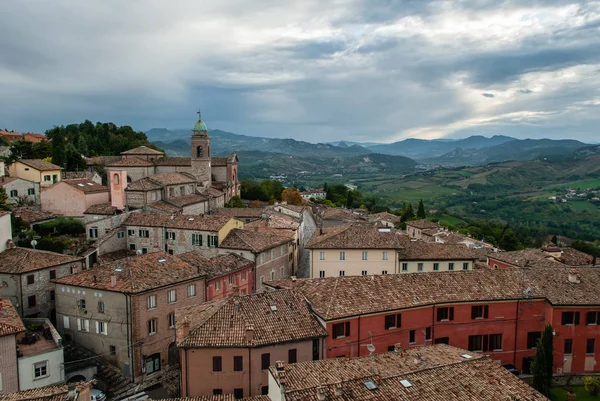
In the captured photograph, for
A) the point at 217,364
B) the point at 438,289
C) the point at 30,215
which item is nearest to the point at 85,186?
the point at 30,215

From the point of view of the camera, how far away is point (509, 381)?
74.2 feet

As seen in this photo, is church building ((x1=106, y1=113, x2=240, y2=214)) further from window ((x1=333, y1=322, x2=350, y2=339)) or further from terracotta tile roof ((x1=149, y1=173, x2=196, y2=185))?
window ((x1=333, y1=322, x2=350, y2=339))

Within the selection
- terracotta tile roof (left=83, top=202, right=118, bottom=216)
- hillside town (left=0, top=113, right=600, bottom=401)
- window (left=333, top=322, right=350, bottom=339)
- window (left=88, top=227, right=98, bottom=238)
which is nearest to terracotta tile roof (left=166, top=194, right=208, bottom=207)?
terracotta tile roof (left=83, top=202, right=118, bottom=216)

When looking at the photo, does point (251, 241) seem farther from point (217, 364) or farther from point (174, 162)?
point (174, 162)

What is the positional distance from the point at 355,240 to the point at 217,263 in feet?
42.9

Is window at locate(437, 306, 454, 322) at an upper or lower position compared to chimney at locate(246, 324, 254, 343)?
lower

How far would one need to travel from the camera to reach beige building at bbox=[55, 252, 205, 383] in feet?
111

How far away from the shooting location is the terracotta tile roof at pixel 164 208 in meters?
57.1

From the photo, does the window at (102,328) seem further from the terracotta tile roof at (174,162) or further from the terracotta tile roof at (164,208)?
the terracotta tile roof at (174,162)

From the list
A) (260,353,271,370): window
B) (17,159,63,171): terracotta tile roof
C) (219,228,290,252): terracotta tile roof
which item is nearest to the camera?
(260,353,271,370): window

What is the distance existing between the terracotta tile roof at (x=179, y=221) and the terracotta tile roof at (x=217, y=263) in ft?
14.2

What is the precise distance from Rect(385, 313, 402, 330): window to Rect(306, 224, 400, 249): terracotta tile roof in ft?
43.5

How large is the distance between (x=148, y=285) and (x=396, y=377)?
66.3 ft

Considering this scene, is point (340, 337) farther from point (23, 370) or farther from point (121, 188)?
point (121, 188)
